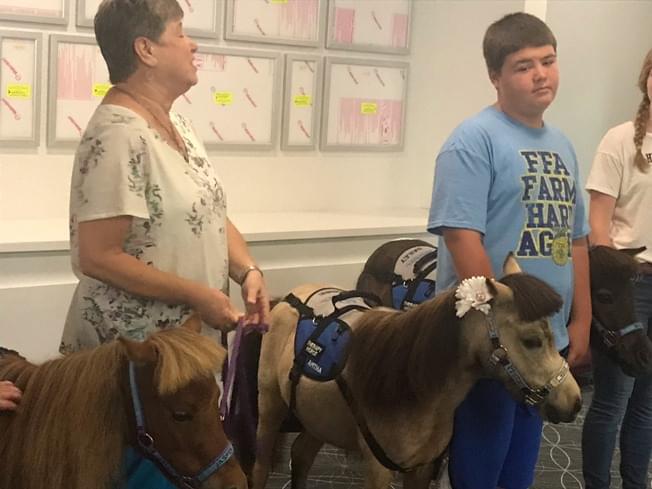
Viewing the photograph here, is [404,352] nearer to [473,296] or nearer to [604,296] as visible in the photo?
[473,296]

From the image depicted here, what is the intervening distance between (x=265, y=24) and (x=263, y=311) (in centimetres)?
191

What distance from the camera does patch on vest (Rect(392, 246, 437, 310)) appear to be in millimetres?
2734

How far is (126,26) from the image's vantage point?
1642 mm

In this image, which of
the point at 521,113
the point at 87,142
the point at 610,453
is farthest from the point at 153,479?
the point at 610,453

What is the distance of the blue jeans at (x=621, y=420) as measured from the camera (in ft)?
8.35

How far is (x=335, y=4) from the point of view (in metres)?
3.67

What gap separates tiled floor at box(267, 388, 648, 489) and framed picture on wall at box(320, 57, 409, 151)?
1.31m

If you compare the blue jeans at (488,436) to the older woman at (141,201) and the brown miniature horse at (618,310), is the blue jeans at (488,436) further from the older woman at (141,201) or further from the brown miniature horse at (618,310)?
the older woman at (141,201)

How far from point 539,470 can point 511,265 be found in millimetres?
1492

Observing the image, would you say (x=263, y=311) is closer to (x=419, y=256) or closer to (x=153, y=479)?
(x=153, y=479)

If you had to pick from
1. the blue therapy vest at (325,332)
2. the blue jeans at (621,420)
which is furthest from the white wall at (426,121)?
the blue jeans at (621,420)

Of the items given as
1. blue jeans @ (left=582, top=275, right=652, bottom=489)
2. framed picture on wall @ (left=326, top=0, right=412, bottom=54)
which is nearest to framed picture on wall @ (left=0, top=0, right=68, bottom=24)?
framed picture on wall @ (left=326, top=0, right=412, bottom=54)

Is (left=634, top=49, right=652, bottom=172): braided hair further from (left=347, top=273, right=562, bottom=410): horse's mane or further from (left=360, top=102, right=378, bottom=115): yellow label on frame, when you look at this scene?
(left=360, top=102, right=378, bottom=115): yellow label on frame

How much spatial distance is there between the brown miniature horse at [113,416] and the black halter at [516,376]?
0.71m
